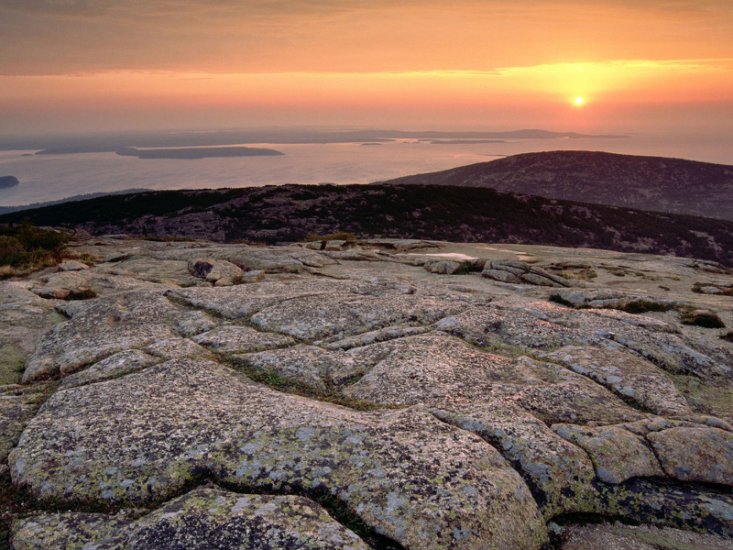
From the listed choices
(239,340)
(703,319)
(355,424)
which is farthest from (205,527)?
(703,319)

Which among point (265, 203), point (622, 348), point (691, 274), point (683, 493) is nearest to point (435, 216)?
point (265, 203)

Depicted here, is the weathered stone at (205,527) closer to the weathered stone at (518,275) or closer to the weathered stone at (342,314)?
the weathered stone at (342,314)

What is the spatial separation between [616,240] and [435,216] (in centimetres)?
3403

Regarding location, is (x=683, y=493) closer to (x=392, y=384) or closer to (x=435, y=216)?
(x=392, y=384)

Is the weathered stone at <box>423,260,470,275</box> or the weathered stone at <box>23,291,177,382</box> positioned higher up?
the weathered stone at <box>23,291,177,382</box>

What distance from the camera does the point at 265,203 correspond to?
91.0 metres

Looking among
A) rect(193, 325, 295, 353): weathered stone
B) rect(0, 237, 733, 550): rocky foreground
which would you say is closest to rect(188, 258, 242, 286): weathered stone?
rect(0, 237, 733, 550): rocky foreground

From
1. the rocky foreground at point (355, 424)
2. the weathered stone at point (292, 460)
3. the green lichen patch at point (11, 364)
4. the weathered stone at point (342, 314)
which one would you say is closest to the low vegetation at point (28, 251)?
the rocky foreground at point (355, 424)

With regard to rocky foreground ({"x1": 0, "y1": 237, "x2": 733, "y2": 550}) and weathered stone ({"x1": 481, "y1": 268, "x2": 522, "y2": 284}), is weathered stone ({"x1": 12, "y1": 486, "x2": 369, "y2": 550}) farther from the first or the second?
weathered stone ({"x1": 481, "y1": 268, "x2": 522, "y2": 284})

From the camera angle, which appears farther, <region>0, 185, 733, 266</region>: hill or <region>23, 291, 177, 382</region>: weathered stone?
<region>0, 185, 733, 266</region>: hill

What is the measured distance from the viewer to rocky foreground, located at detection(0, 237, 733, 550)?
6.04 meters

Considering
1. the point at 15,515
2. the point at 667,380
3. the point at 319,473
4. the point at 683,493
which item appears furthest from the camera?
the point at 667,380

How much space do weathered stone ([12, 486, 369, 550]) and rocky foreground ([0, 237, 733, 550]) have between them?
25 millimetres

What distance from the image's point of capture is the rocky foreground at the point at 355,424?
604 centimetres
